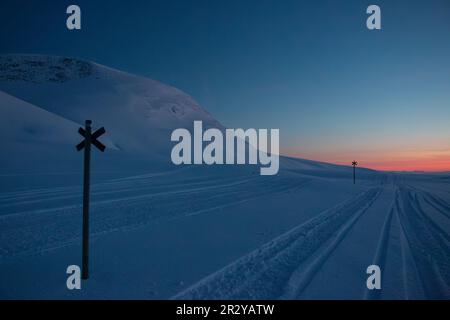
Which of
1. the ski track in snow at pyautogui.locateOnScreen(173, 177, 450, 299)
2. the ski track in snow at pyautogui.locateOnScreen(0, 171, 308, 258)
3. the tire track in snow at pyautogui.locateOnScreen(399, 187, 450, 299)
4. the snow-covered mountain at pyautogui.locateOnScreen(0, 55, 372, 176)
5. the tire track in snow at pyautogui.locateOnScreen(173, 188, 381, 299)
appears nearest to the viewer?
the tire track in snow at pyautogui.locateOnScreen(173, 188, 381, 299)

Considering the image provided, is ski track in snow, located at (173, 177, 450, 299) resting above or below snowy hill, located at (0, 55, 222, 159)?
below

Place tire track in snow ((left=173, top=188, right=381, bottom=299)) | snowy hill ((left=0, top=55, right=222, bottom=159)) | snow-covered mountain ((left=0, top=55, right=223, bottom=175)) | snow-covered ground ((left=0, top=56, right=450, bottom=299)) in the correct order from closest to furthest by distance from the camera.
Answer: tire track in snow ((left=173, top=188, right=381, bottom=299)) < snow-covered ground ((left=0, top=56, right=450, bottom=299)) < snow-covered mountain ((left=0, top=55, right=223, bottom=175)) < snowy hill ((left=0, top=55, right=222, bottom=159))

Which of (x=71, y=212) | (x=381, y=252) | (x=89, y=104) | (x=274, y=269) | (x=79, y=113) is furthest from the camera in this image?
(x=89, y=104)

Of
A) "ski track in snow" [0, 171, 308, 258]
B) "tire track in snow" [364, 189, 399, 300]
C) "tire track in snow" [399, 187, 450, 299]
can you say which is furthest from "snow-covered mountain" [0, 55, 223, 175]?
"tire track in snow" [399, 187, 450, 299]

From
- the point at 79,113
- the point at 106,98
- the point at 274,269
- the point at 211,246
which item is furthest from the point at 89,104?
the point at 274,269

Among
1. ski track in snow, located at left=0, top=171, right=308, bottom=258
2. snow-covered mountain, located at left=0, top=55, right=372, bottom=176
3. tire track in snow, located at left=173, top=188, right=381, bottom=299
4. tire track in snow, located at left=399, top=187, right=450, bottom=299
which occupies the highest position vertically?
snow-covered mountain, located at left=0, top=55, right=372, bottom=176

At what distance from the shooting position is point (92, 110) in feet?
314

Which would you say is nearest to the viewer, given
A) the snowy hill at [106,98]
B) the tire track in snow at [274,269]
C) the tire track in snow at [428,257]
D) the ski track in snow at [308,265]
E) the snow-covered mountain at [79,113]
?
the tire track in snow at [274,269]

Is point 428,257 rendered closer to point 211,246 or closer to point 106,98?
point 211,246

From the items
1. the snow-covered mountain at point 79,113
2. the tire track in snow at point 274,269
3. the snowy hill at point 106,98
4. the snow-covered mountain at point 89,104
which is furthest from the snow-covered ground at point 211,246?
the snowy hill at point 106,98

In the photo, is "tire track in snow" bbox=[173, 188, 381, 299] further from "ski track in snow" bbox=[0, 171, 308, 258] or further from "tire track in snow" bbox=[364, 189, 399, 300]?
"ski track in snow" bbox=[0, 171, 308, 258]

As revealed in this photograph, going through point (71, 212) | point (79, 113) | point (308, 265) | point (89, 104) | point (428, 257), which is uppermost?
point (89, 104)

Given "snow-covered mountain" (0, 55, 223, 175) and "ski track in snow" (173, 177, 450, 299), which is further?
"snow-covered mountain" (0, 55, 223, 175)

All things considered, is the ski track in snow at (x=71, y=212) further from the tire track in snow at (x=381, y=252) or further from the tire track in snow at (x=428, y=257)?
the tire track in snow at (x=428, y=257)
